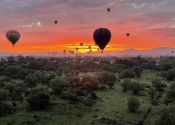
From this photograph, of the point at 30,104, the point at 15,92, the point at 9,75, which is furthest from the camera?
the point at 9,75

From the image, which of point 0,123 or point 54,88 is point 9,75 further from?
point 0,123

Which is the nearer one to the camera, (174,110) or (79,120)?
(174,110)

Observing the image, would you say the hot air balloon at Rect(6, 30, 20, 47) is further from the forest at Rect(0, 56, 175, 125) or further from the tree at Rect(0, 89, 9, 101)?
the forest at Rect(0, 56, 175, 125)

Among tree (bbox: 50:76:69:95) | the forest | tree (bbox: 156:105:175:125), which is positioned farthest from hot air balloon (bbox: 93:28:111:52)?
tree (bbox: 50:76:69:95)

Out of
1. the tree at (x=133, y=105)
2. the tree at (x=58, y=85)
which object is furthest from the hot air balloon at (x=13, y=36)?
the tree at (x=133, y=105)

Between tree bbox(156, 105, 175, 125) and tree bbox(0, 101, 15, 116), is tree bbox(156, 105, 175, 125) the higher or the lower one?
the higher one

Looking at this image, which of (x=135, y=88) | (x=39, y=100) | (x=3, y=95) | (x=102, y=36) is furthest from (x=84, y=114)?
(x=135, y=88)

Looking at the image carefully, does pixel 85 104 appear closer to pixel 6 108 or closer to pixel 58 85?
pixel 6 108

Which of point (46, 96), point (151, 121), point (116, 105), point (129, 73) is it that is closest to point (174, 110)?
point (151, 121)
